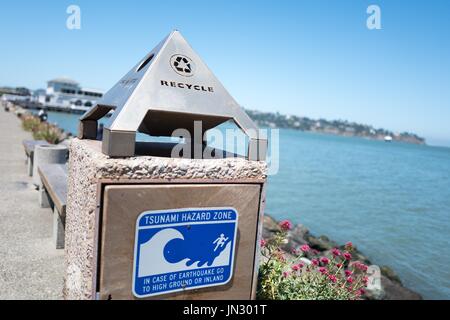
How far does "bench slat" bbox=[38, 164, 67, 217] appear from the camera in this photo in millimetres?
4285

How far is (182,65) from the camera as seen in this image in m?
2.70

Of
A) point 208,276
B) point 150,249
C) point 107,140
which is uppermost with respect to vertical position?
point 107,140

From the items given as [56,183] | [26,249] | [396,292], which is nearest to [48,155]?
[56,183]

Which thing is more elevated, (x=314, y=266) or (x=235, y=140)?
(x=235, y=140)

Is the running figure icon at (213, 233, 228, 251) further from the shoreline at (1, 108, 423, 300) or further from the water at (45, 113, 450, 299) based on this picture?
the water at (45, 113, 450, 299)

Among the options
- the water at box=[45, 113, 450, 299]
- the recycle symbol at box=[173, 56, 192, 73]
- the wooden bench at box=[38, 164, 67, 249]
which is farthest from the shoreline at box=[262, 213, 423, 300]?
the recycle symbol at box=[173, 56, 192, 73]

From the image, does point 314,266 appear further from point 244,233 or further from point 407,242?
point 407,242

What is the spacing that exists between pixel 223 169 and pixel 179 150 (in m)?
0.65

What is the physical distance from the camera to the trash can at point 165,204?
7.45 feet

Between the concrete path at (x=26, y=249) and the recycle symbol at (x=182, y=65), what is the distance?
2555 millimetres

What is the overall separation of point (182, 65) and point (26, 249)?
3.47 meters
